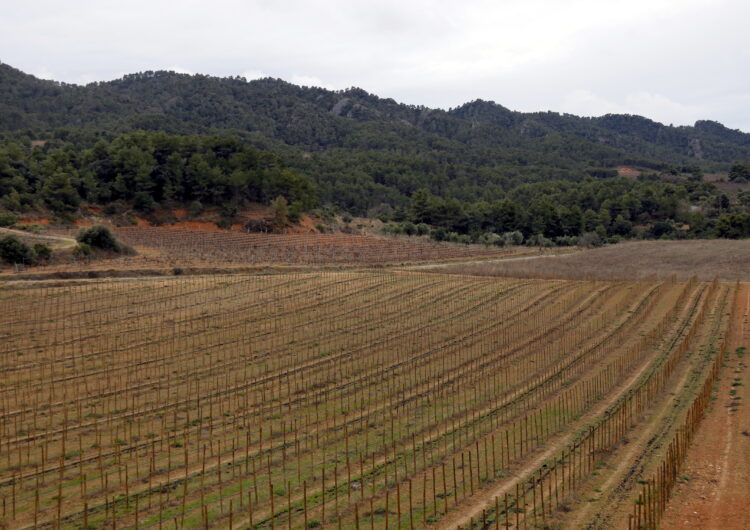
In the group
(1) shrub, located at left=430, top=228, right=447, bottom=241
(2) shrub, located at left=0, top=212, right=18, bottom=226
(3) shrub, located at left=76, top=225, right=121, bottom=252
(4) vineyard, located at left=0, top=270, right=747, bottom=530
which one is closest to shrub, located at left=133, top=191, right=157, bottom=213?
(2) shrub, located at left=0, top=212, right=18, bottom=226

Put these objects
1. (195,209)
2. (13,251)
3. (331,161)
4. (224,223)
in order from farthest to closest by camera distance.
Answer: (331,161)
(195,209)
(224,223)
(13,251)

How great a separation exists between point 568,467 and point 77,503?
27.8 ft

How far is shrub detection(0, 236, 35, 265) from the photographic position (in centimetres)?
3253

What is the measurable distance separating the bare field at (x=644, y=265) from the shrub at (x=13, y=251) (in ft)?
79.0

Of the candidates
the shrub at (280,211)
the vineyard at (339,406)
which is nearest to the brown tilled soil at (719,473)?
the vineyard at (339,406)

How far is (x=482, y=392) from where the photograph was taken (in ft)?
53.0

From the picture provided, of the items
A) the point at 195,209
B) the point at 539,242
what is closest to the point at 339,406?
Answer: the point at 195,209

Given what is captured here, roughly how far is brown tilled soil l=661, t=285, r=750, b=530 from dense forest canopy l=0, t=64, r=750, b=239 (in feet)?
168

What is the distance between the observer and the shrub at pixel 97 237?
3756cm

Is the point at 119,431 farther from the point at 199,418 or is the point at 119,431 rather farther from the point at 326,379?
the point at 326,379

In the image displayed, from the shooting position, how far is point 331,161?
106625mm

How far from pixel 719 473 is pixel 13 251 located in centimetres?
3368

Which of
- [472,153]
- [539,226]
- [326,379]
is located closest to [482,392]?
[326,379]

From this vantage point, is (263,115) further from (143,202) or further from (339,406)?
(339,406)
